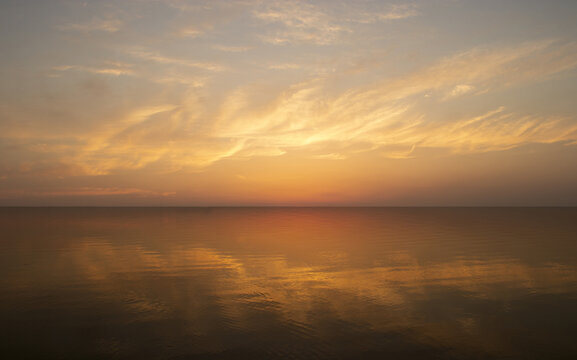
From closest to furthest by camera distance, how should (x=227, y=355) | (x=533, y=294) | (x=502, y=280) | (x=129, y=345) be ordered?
(x=227, y=355), (x=129, y=345), (x=533, y=294), (x=502, y=280)

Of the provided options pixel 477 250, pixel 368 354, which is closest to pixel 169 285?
pixel 368 354

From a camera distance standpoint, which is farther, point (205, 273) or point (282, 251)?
point (282, 251)

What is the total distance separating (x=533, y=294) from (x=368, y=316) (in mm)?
9358

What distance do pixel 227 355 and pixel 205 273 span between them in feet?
39.7

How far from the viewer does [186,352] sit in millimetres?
10828

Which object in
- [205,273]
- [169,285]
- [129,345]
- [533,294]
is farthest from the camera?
[205,273]

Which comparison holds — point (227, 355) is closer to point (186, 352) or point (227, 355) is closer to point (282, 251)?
point (186, 352)

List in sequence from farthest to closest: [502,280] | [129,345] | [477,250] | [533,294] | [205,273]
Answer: [477,250]
[205,273]
[502,280]
[533,294]
[129,345]

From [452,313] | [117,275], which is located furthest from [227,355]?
[117,275]

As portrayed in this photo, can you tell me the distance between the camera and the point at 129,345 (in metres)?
11.3

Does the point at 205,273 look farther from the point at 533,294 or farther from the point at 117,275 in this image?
the point at 533,294

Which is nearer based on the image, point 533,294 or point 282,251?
point 533,294

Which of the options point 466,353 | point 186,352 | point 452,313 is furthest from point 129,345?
point 452,313

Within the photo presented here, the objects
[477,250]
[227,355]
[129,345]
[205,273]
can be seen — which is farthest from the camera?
[477,250]
